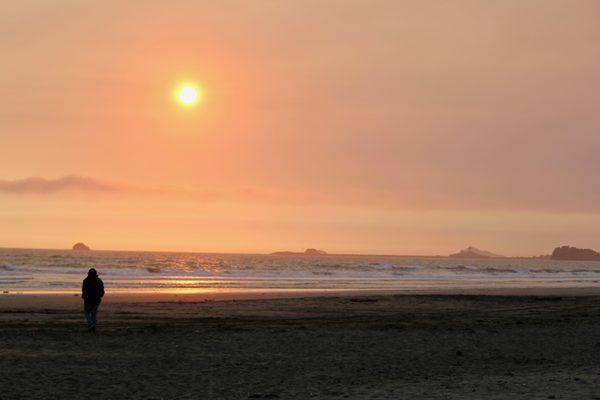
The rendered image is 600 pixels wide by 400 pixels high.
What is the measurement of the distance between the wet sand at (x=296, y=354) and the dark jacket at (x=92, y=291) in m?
0.91

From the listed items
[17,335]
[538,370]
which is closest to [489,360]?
[538,370]

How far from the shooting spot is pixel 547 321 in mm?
24547

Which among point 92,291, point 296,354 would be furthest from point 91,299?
point 296,354

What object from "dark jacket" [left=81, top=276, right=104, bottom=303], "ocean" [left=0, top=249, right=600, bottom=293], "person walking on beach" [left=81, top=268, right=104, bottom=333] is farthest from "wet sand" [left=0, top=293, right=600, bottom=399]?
"ocean" [left=0, top=249, right=600, bottom=293]

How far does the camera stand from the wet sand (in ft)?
39.0

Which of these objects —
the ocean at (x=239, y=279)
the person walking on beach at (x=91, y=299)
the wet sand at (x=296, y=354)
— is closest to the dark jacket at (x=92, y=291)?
the person walking on beach at (x=91, y=299)

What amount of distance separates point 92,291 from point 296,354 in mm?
7270

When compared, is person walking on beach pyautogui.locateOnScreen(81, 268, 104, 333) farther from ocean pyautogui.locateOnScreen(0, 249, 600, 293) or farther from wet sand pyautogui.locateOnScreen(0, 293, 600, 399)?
ocean pyautogui.locateOnScreen(0, 249, 600, 293)

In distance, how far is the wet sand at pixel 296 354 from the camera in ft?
→ 39.0

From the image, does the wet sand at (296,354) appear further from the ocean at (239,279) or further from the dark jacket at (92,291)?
the ocean at (239,279)

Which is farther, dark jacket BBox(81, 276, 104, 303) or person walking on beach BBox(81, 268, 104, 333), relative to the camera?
dark jacket BBox(81, 276, 104, 303)

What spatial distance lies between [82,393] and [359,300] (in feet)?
79.4

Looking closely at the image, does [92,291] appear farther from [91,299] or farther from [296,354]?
[296,354]

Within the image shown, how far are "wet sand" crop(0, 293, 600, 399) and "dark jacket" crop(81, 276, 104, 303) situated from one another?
0.91 m
